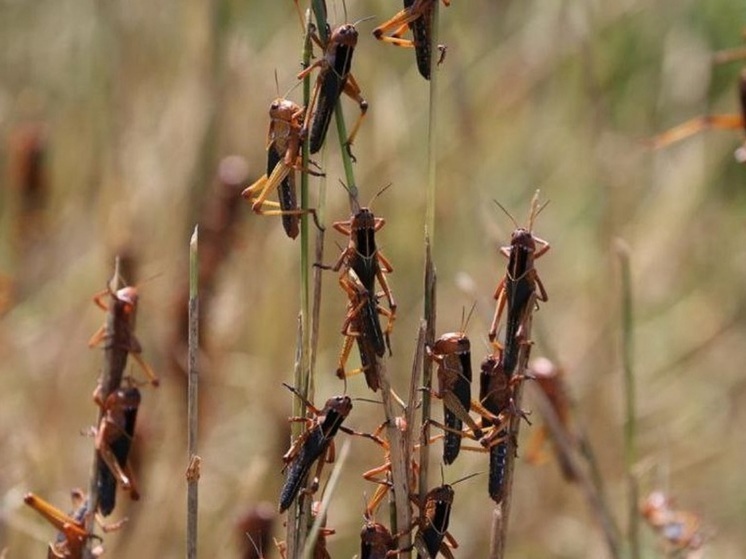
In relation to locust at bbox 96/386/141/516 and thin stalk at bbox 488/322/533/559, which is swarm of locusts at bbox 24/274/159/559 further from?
thin stalk at bbox 488/322/533/559

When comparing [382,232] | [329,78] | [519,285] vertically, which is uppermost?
[382,232]

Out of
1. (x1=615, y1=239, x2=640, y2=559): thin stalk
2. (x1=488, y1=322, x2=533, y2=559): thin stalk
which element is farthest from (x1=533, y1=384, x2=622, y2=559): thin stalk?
(x1=488, y1=322, x2=533, y2=559): thin stalk

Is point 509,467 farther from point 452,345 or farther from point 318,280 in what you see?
point 318,280

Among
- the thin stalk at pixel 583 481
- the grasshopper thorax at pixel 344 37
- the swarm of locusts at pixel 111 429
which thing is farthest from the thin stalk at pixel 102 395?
the thin stalk at pixel 583 481

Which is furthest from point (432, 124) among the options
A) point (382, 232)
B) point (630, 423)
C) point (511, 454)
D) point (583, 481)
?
point (382, 232)

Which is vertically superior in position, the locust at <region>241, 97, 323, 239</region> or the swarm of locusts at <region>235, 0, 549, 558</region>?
the locust at <region>241, 97, 323, 239</region>

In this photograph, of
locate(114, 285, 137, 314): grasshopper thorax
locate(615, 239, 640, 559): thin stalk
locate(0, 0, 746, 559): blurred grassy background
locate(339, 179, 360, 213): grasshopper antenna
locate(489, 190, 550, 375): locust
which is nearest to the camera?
locate(339, 179, 360, 213): grasshopper antenna

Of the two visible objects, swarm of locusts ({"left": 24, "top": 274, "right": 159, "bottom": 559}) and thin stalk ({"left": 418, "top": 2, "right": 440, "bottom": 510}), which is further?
swarm of locusts ({"left": 24, "top": 274, "right": 159, "bottom": 559})

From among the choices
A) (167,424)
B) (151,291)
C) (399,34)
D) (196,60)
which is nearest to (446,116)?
(196,60)
